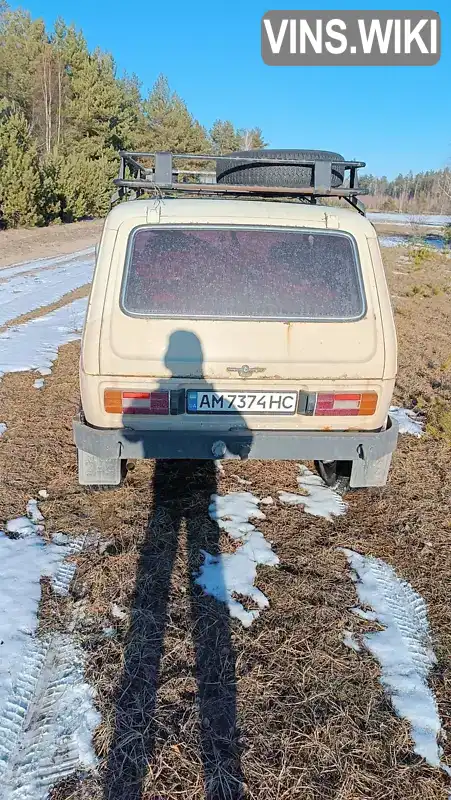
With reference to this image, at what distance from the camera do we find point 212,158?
334 centimetres

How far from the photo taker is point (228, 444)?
2.86 meters

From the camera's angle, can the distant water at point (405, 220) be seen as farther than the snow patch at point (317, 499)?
Yes

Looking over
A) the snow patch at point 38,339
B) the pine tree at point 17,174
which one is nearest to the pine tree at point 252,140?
the pine tree at point 17,174

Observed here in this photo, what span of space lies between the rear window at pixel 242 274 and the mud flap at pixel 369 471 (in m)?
0.85

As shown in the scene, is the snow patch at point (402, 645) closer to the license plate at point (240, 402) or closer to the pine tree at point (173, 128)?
the license plate at point (240, 402)

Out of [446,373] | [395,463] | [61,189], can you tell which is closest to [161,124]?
[61,189]

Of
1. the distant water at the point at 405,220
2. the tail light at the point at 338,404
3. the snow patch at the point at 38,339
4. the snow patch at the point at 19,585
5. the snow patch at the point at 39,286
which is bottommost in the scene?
the snow patch at the point at 19,585

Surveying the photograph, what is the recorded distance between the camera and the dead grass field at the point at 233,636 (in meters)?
1.83

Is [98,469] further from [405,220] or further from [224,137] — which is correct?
[224,137]

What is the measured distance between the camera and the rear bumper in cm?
282

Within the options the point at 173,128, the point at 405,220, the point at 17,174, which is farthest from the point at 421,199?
the point at 17,174

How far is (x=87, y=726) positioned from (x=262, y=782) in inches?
26.5

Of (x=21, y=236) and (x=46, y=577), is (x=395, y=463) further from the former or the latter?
(x=21, y=236)

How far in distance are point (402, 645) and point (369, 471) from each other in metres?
0.96
